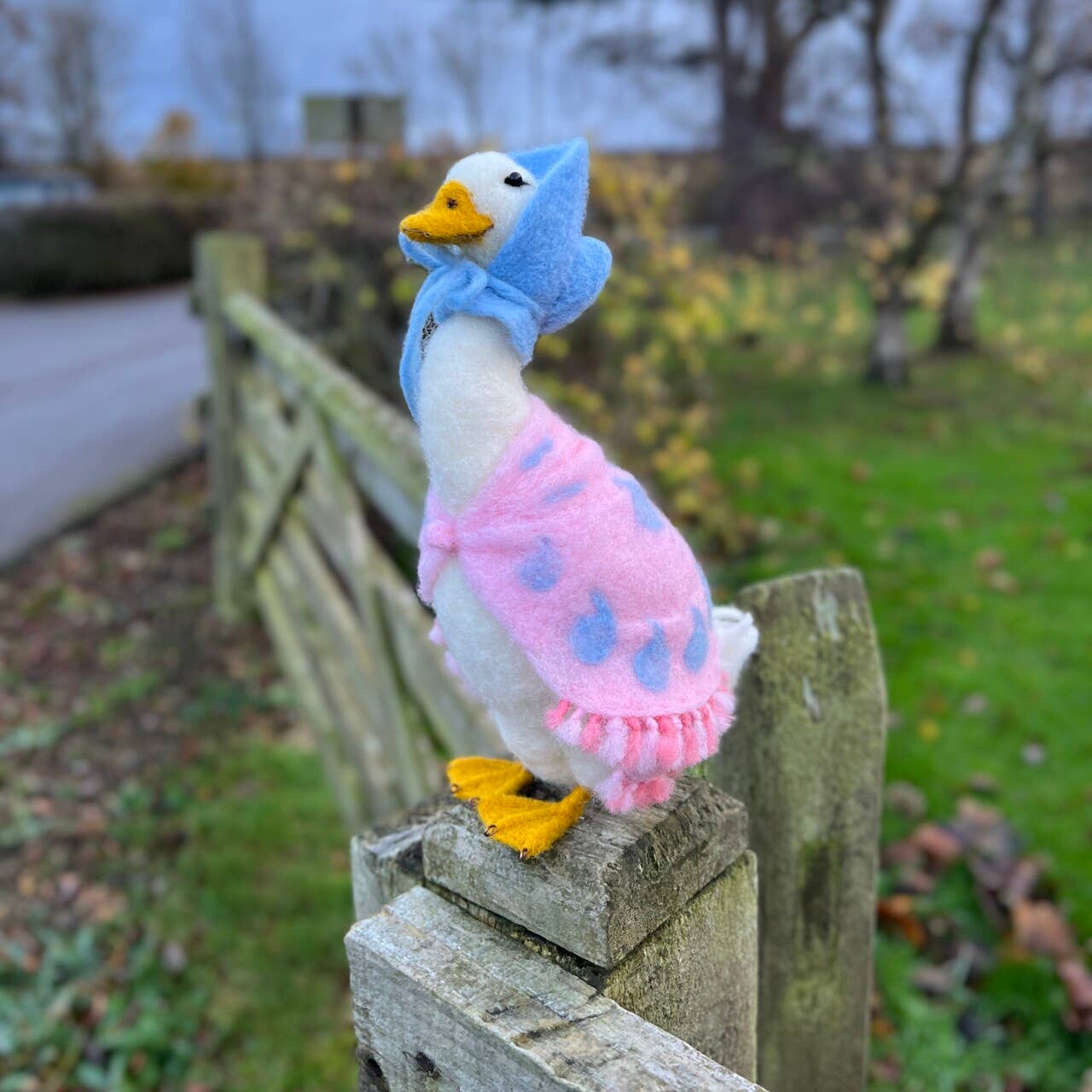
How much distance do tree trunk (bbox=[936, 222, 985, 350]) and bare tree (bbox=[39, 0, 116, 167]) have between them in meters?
25.7

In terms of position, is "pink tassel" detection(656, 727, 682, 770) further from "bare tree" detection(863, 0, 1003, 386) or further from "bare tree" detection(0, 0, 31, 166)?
"bare tree" detection(0, 0, 31, 166)

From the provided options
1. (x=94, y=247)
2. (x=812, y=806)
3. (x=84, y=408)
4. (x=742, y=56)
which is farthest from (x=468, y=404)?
(x=94, y=247)

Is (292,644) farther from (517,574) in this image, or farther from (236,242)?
(517,574)

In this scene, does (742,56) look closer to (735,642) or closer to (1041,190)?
(1041,190)

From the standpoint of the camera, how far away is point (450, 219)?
909 mm

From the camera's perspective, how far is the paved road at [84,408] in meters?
6.89

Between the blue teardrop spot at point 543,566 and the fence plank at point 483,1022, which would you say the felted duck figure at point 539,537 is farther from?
the fence plank at point 483,1022

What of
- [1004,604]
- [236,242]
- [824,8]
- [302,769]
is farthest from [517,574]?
[824,8]

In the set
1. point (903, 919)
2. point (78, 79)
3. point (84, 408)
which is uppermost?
point (78, 79)

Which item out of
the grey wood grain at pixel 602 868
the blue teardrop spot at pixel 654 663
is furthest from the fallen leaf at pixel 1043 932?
the blue teardrop spot at pixel 654 663

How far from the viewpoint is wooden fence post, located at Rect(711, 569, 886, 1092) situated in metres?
1.34

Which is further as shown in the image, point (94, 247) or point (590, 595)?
point (94, 247)

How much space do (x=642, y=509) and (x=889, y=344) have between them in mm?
7858

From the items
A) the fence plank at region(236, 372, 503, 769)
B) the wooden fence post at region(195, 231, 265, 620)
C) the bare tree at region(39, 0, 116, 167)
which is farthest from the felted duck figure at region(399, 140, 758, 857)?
the bare tree at region(39, 0, 116, 167)
